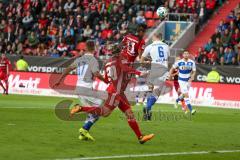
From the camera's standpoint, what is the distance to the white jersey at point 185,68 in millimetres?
25980

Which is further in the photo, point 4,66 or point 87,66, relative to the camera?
point 4,66

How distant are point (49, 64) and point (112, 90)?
2390cm

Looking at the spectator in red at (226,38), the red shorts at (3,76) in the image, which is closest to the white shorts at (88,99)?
the red shorts at (3,76)

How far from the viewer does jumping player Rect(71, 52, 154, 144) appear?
48.8ft

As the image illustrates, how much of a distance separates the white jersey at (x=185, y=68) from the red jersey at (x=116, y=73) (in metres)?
11.0

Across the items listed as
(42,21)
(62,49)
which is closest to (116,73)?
(62,49)

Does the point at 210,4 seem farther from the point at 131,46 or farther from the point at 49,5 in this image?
the point at 131,46

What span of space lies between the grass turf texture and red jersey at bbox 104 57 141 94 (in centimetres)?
116

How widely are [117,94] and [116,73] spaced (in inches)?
19.6

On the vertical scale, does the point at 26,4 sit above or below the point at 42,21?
above

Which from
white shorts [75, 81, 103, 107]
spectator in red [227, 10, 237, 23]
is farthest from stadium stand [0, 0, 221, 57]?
white shorts [75, 81, 103, 107]

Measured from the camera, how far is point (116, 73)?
1514cm

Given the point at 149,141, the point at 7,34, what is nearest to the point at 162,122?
the point at 149,141

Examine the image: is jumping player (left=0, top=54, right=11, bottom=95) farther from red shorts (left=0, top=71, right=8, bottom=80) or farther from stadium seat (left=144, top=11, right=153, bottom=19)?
stadium seat (left=144, top=11, right=153, bottom=19)
